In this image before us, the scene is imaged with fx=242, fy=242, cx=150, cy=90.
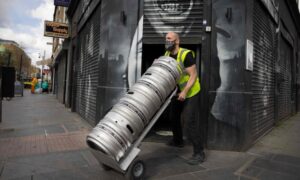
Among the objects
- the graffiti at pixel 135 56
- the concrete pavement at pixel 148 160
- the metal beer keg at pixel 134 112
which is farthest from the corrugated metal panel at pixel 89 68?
the metal beer keg at pixel 134 112

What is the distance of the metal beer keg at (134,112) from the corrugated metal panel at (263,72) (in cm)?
335

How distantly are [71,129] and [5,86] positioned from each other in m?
2.75

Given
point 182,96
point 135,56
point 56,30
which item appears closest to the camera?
point 182,96

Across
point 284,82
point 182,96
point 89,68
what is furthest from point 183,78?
point 284,82

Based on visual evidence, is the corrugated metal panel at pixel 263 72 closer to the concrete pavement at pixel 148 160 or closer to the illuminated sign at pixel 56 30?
the concrete pavement at pixel 148 160

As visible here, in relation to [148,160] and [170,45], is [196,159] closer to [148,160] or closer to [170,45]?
[148,160]

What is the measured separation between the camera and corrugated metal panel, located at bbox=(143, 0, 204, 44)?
5258 millimetres

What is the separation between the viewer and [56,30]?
12914 millimetres

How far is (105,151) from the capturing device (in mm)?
2766

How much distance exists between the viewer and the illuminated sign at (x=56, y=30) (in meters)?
13.0

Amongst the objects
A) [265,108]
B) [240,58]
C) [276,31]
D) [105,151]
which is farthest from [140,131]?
[276,31]

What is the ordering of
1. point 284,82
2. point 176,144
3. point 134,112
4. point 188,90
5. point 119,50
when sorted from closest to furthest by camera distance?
1. point 134,112
2. point 188,90
3. point 176,144
4. point 119,50
5. point 284,82

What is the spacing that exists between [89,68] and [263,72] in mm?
5377

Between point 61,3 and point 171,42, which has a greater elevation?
point 61,3
